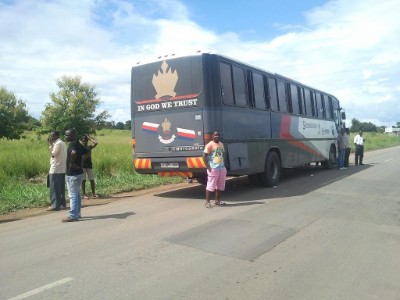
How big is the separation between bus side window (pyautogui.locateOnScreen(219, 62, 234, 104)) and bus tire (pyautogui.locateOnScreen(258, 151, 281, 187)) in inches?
104

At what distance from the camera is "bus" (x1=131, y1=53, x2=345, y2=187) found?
9672 millimetres

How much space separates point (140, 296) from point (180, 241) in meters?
2.02

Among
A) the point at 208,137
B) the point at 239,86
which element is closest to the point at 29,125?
the point at 239,86

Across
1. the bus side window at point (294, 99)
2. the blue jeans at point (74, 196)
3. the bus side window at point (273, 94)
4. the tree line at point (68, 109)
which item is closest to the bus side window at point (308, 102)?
the bus side window at point (294, 99)

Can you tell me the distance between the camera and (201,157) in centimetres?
966

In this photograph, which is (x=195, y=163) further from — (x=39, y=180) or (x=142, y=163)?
(x=39, y=180)

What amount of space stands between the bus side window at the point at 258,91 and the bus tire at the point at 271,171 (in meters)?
1.54

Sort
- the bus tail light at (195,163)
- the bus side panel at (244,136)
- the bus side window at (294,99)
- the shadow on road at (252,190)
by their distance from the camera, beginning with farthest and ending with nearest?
the bus side window at (294,99) → the shadow on road at (252,190) → the bus side panel at (244,136) → the bus tail light at (195,163)

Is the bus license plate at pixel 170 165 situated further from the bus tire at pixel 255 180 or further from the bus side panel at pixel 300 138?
the bus side panel at pixel 300 138

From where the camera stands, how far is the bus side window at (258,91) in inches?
454

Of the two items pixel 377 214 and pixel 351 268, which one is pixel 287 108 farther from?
pixel 351 268

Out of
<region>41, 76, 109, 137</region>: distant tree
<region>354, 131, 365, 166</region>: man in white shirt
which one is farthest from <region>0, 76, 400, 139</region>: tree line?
<region>354, 131, 365, 166</region>: man in white shirt

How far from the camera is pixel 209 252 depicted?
553 centimetres

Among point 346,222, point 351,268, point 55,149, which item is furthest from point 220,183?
point 351,268
